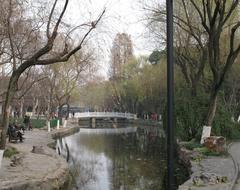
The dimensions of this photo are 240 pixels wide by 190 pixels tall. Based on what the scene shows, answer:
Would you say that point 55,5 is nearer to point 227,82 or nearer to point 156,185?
point 156,185

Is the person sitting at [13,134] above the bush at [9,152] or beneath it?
above

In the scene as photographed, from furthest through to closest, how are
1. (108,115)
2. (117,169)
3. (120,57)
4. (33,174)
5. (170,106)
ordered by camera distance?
(108,115) → (120,57) → (117,169) → (33,174) → (170,106)

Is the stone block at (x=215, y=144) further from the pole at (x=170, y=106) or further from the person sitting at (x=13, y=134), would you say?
the pole at (x=170, y=106)

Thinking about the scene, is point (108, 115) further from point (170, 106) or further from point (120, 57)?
point (170, 106)

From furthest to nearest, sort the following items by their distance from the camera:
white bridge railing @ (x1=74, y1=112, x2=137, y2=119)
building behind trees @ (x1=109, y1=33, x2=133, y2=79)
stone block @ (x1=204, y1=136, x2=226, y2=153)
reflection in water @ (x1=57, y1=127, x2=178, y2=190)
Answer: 1. white bridge railing @ (x1=74, y1=112, x2=137, y2=119)
2. building behind trees @ (x1=109, y1=33, x2=133, y2=79)
3. stone block @ (x1=204, y1=136, x2=226, y2=153)
4. reflection in water @ (x1=57, y1=127, x2=178, y2=190)

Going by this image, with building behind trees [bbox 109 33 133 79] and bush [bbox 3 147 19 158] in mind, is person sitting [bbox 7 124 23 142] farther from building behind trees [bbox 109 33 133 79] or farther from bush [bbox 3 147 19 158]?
building behind trees [bbox 109 33 133 79]

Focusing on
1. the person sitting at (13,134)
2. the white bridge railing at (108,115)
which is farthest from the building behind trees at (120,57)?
the person sitting at (13,134)

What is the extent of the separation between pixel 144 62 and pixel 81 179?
1957 inches

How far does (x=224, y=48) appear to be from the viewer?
2997cm

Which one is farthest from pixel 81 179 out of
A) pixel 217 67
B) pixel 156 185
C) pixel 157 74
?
pixel 157 74

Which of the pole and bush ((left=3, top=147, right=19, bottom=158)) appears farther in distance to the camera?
bush ((left=3, top=147, right=19, bottom=158))

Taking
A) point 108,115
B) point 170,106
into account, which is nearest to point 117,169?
point 170,106

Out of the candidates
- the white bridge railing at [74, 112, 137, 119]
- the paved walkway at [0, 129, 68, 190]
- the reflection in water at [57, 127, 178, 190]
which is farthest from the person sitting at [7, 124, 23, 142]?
the white bridge railing at [74, 112, 137, 119]

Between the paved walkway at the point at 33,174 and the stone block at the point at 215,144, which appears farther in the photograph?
the stone block at the point at 215,144
